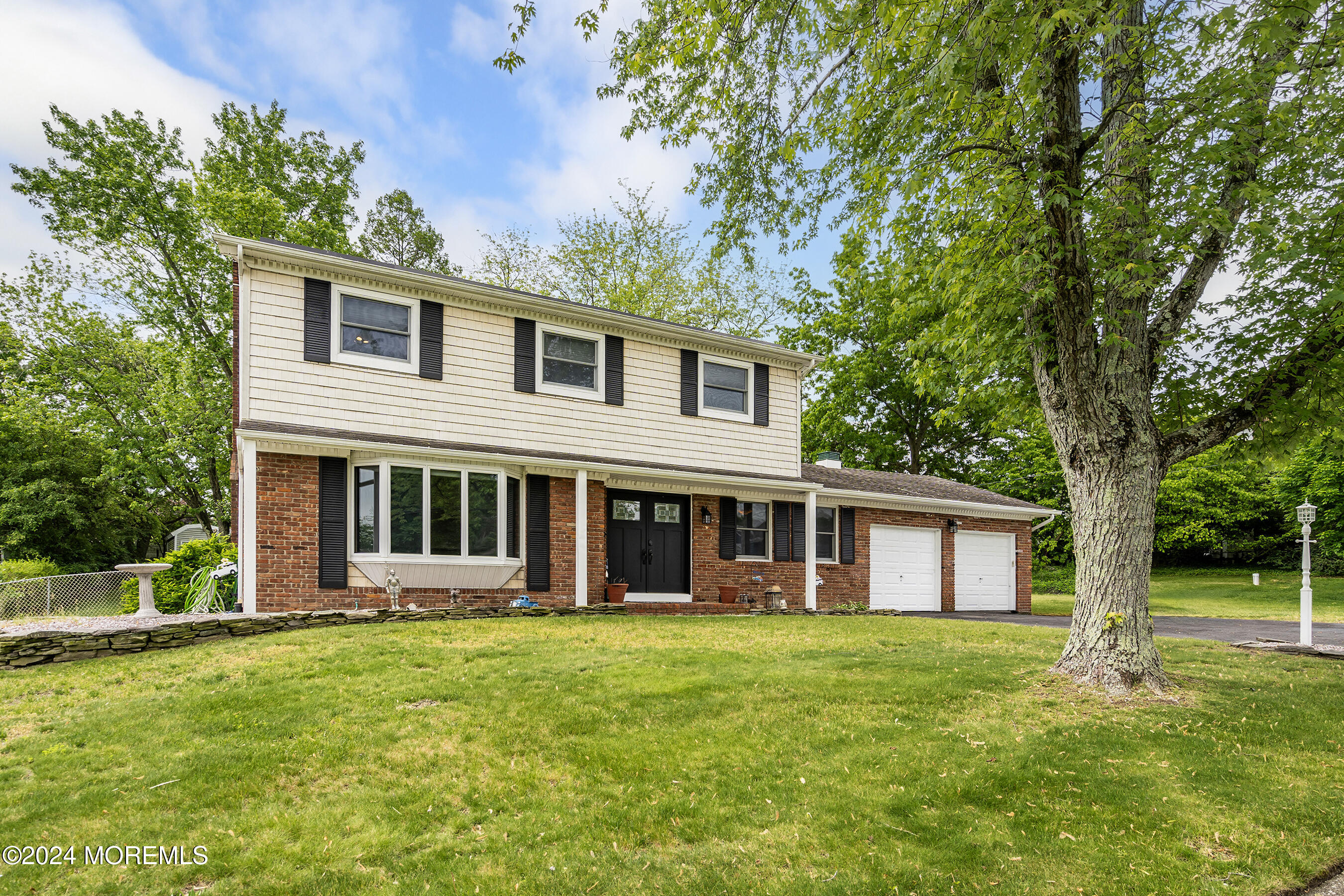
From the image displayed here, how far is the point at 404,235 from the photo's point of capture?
31.4m

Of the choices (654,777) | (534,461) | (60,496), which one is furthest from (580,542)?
(60,496)

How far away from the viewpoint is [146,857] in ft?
12.3

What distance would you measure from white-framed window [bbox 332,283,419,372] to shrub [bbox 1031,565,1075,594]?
26.1m

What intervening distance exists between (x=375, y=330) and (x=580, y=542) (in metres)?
Result: 4.82

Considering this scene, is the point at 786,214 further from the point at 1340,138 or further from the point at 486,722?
the point at 486,722

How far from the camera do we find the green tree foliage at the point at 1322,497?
94.4 feet

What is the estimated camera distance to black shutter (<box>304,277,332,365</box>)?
428 inches

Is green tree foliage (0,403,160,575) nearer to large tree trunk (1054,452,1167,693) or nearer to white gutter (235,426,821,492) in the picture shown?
white gutter (235,426,821,492)

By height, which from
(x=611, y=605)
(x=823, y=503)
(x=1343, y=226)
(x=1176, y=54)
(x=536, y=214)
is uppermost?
(x=536, y=214)

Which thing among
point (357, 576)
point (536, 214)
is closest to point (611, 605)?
point (357, 576)

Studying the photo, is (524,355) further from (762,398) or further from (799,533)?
(799,533)

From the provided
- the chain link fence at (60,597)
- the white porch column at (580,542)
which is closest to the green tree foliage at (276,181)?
the chain link fence at (60,597)

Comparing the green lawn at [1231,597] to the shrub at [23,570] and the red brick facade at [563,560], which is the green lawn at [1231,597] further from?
the shrub at [23,570]

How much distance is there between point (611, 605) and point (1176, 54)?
33.3 ft
